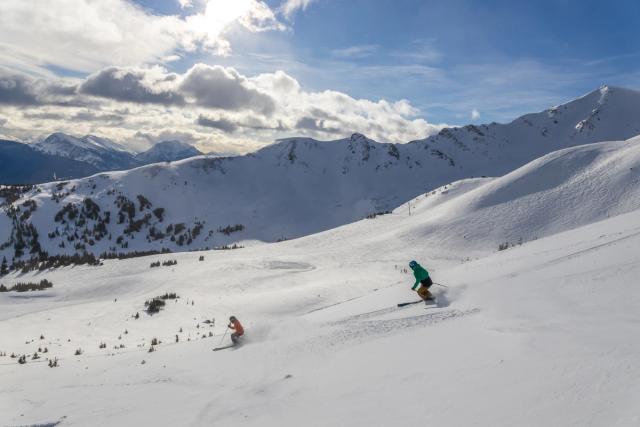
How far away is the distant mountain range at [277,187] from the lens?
204ft

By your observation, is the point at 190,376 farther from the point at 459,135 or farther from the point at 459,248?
the point at 459,135

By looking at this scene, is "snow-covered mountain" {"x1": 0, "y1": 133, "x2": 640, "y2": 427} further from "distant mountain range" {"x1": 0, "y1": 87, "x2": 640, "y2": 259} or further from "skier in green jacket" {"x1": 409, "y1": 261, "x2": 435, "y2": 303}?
"distant mountain range" {"x1": 0, "y1": 87, "x2": 640, "y2": 259}

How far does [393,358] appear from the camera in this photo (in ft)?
27.6

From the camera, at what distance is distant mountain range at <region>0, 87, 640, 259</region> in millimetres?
62219

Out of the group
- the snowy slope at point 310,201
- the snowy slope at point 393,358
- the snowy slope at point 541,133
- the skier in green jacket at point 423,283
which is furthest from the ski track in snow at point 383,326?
the snowy slope at point 541,133

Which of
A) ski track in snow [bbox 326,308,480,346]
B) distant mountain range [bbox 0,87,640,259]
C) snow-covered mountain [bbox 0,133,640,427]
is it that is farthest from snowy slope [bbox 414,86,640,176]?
ski track in snow [bbox 326,308,480,346]

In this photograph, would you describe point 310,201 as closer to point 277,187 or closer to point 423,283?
point 277,187

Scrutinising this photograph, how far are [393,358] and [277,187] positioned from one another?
252 feet

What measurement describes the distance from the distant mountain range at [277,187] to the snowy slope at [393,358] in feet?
80.1

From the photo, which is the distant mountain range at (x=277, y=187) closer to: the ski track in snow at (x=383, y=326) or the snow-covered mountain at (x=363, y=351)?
the snow-covered mountain at (x=363, y=351)

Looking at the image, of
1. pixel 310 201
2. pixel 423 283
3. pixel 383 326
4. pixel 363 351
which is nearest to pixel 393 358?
pixel 363 351

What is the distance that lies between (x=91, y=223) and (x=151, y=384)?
204ft

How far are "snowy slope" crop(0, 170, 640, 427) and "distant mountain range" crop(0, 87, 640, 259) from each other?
2440cm

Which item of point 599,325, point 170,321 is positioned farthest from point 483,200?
point 599,325
